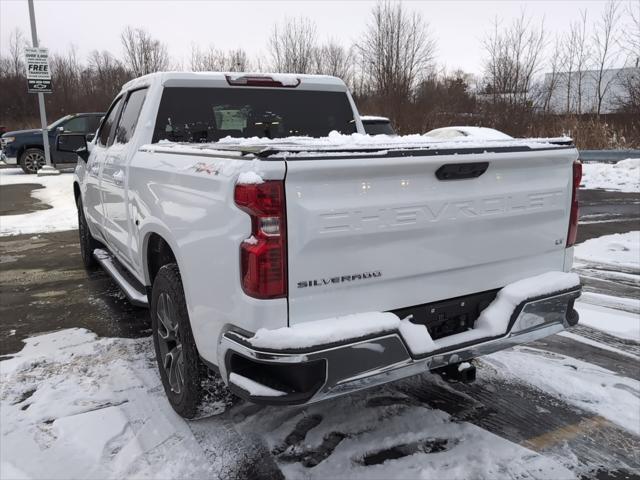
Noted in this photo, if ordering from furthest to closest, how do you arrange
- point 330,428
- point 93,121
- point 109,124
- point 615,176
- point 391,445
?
1. point 93,121
2. point 615,176
3. point 109,124
4. point 330,428
5. point 391,445

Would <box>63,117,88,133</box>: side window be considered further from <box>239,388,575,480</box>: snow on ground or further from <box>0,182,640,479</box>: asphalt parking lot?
<box>239,388,575,480</box>: snow on ground

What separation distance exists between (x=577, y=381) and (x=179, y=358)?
261cm

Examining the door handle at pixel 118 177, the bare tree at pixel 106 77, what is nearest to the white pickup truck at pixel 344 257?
the door handle at pixel 118 177

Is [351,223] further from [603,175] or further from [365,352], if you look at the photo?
[603,175]

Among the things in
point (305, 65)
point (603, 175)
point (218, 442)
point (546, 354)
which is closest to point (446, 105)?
point (603, 175)

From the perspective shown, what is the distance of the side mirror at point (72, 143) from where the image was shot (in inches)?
215

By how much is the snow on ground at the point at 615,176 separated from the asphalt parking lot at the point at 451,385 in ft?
33.0

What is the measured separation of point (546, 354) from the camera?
4047 millimetres

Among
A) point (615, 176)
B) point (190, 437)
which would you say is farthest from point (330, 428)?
point (615, 176)

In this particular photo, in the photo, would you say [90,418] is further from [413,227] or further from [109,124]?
[109,124]

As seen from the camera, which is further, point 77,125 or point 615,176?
point 77,125

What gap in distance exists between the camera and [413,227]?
8.21ft

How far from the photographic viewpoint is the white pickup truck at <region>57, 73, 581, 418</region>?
87.2 inches

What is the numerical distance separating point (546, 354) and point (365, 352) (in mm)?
2349
